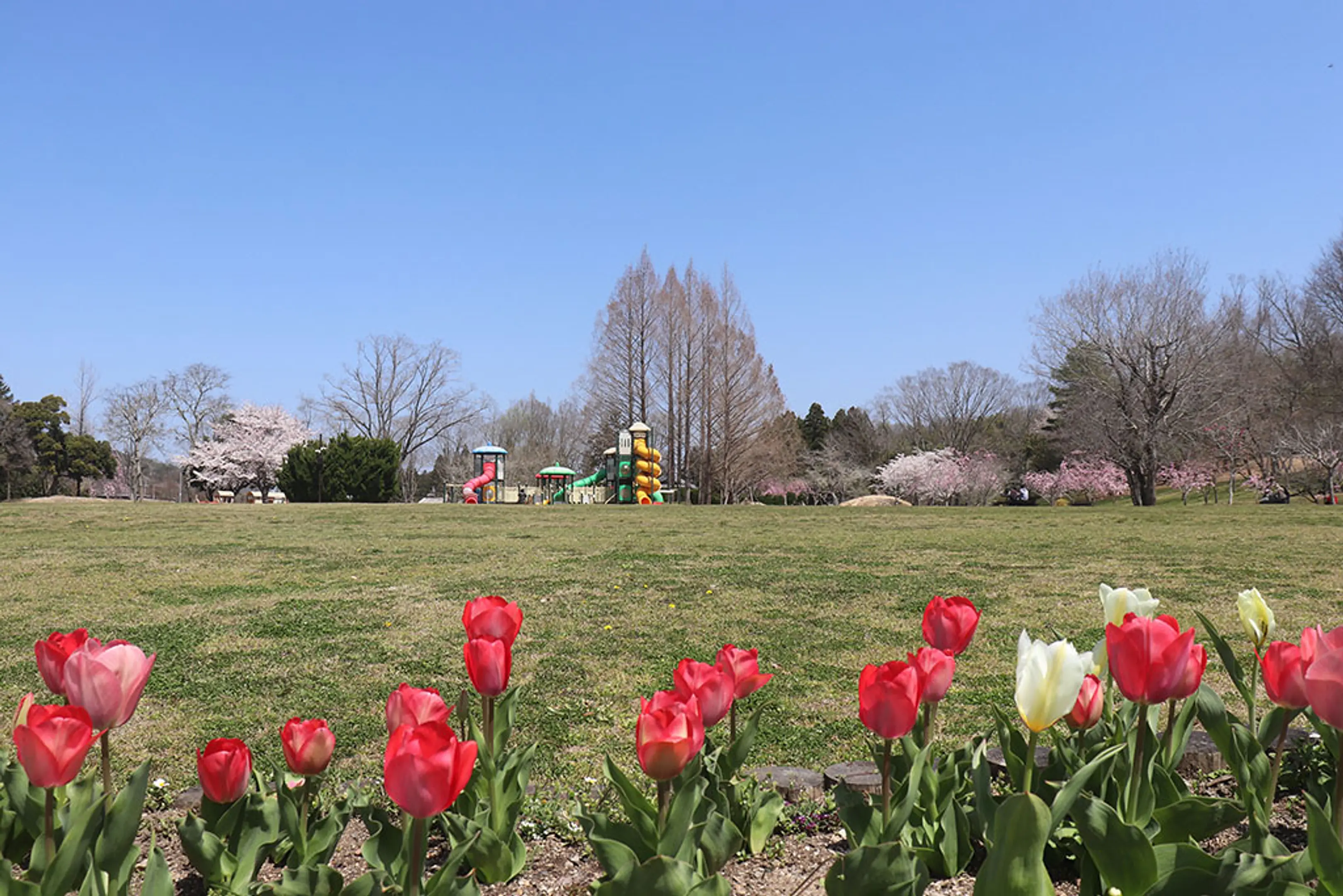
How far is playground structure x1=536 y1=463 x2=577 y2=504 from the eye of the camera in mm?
27922

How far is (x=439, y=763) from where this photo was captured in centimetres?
97

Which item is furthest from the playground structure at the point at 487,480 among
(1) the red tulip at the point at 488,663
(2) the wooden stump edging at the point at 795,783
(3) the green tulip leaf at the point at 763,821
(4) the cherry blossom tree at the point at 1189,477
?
(1) the red tulip at the point at 488,663

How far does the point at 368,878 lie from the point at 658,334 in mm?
28356

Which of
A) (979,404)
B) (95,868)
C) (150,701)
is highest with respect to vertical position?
(979,404)

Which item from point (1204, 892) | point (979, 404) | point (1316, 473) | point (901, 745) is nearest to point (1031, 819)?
point (1204, 892)

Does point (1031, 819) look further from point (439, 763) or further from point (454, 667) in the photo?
point (454, 667)

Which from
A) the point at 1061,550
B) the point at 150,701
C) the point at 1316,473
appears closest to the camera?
the point at 150,701

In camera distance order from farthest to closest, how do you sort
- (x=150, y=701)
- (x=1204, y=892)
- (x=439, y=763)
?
(x=150, y=701)
(x=1204, y=892)
(x=439, y=763)

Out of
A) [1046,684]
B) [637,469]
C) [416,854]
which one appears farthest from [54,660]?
[637,469]

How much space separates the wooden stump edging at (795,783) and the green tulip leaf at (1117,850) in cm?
85

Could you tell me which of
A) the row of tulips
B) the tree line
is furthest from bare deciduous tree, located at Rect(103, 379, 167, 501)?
the row of tulips

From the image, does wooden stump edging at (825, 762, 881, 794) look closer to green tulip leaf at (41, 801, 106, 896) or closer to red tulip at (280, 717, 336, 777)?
red tulip at (280, 717, 336, 777)

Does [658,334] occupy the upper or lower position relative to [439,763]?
upper

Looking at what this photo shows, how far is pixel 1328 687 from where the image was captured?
108cm
